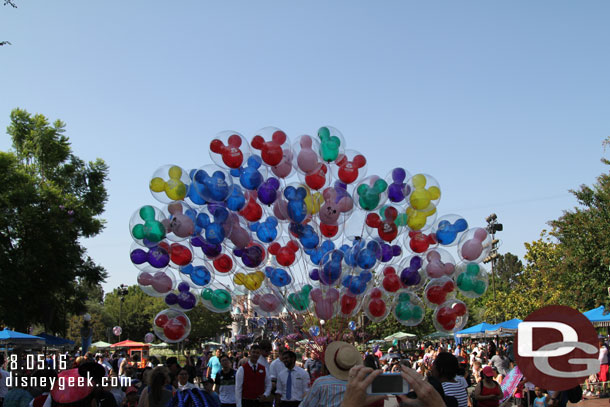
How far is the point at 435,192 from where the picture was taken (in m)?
13.3

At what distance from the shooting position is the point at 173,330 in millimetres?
12367

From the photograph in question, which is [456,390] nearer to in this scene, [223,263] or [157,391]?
[157,391]

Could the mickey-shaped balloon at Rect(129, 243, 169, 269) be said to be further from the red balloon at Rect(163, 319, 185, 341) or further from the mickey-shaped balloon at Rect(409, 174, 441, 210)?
the mickey-shaped balloon at Rect(409, 174, 441, 210)

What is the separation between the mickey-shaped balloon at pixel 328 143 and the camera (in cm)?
1310

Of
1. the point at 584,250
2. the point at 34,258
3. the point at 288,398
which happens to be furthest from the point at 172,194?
the point at 584,250

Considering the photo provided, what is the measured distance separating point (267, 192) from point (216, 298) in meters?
2.64

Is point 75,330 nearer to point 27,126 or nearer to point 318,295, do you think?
point 27,126

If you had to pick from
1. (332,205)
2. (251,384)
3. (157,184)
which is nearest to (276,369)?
(251,384)

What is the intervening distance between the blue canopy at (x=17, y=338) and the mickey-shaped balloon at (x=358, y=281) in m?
14.8

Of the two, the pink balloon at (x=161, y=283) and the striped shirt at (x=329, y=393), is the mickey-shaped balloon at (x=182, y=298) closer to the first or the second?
the pink balloon at (x=161, y=283)

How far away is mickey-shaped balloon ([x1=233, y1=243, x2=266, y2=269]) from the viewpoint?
1305cm

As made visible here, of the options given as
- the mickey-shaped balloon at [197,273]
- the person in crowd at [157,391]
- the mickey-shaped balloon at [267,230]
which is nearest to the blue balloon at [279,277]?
the mickey-shaped balloon at [267,230]

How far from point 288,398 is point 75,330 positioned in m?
65.0

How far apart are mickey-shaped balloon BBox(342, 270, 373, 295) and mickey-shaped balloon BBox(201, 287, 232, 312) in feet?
8.76
